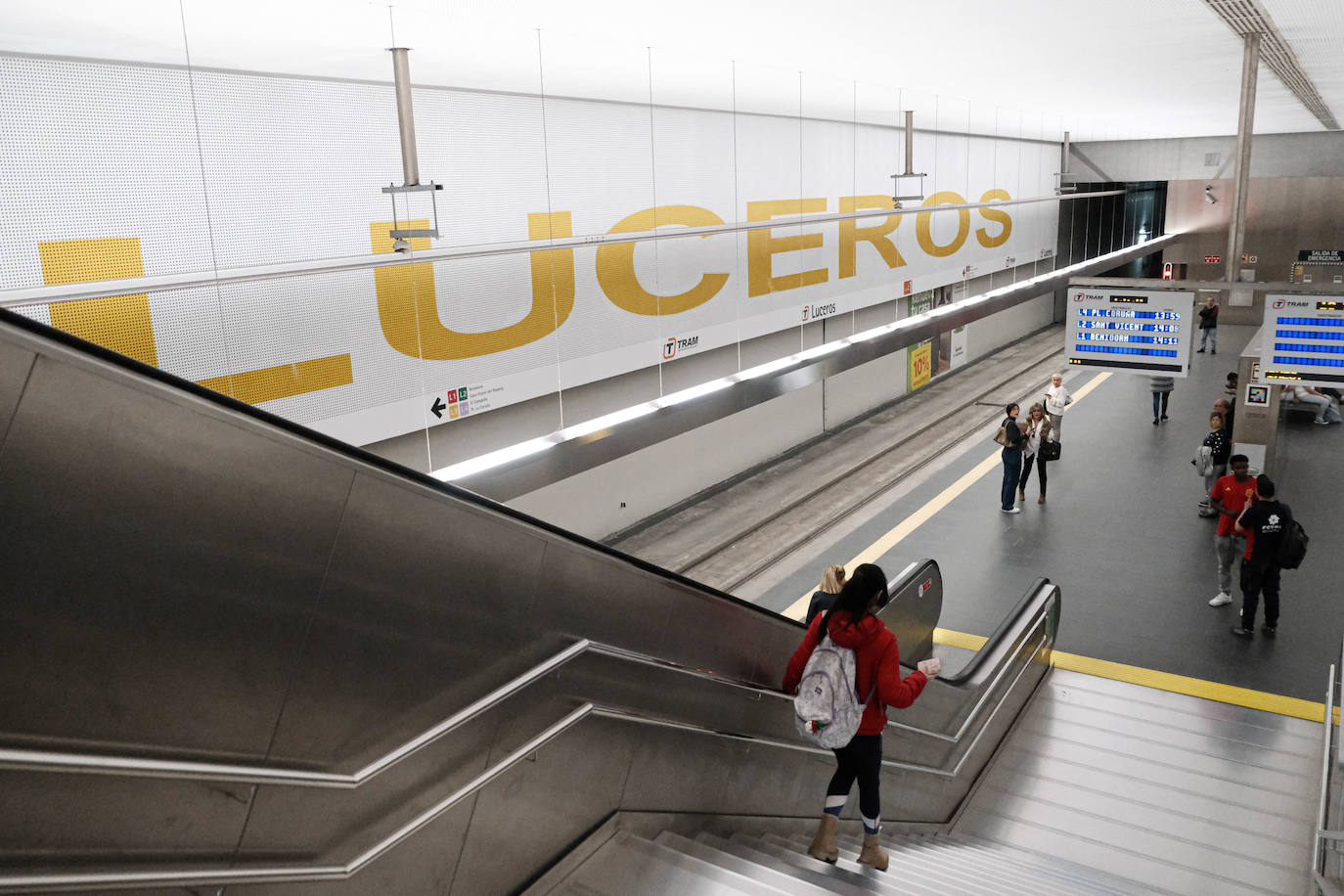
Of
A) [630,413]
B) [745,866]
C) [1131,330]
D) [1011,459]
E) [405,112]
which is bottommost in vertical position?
[1011,459]

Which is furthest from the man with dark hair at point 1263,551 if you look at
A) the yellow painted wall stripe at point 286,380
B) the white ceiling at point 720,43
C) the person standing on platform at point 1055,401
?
the yellow painted wall stripe at point 286,380

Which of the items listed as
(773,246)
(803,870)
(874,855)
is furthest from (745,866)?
(773,246)

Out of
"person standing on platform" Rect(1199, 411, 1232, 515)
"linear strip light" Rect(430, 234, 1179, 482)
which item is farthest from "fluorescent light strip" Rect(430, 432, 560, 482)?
"person standing on platform" Rect(1199, 411, 1232, 515)

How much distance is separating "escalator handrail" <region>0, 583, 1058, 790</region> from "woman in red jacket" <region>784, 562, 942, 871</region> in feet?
1.93

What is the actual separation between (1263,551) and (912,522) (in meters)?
3.98

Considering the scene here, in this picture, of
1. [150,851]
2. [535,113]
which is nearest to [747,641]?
[150,851]

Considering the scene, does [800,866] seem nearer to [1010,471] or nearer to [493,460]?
[493,460]

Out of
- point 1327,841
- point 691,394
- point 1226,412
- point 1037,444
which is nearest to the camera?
point 1327,841

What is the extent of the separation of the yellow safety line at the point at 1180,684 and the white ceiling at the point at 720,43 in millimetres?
4447

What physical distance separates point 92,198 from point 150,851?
152 inches

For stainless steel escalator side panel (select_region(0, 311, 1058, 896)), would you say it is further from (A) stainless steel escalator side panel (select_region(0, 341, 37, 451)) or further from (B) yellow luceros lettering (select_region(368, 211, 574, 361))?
(B) yellow luceros lettering (select_region(368, 211, 574, 361))

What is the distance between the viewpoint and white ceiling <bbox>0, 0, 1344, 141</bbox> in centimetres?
449

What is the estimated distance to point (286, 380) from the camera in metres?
5.78

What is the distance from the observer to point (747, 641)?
4.56m
